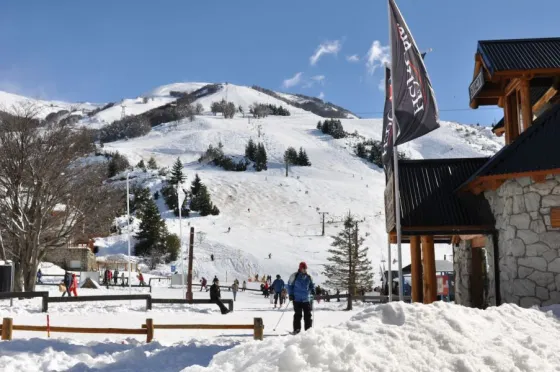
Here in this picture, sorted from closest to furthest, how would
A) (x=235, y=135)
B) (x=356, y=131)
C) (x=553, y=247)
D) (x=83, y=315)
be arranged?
(x=553, y=247)
(x=83, y=315)
(x=235, y=135)
(x=356, y=131)

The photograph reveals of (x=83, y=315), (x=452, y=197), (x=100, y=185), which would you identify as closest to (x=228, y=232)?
(x=100, y=185)

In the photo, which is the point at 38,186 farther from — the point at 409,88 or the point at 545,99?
the point at 545,99

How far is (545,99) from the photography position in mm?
13148

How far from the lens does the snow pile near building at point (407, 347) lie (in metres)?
5.20

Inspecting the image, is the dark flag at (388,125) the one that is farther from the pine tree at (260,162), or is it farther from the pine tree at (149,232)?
the pine tree at (260,162)

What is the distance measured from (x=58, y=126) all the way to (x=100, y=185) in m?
3.37

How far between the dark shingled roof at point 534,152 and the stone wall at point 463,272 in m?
3.50

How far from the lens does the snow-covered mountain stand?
58.1m

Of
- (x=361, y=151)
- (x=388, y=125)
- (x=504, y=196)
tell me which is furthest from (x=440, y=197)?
(x=361, y=151)

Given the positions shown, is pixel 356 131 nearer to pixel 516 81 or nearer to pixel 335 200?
pixel 335 200

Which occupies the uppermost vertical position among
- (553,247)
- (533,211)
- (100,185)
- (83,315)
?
(100,185)

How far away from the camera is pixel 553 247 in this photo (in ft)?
32.3

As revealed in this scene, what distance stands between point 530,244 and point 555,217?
0.67m

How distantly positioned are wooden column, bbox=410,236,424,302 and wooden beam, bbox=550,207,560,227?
3.65 meters
